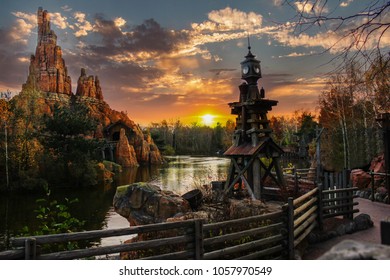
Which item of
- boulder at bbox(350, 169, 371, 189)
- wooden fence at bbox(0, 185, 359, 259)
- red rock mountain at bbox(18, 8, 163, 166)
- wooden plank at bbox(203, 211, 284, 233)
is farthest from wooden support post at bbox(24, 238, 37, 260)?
red rock mountain at bbox(18, 8, 163, 166)

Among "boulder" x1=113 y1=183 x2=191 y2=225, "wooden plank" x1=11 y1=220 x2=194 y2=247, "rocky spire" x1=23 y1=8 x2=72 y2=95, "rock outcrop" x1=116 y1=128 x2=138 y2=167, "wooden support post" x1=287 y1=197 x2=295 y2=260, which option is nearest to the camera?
"wooden plank" x1=11 y1=220 x2=194 y2=247

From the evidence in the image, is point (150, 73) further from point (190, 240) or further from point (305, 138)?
point (305, 138)

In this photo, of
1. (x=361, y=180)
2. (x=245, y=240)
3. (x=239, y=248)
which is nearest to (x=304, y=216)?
(x=245, y=240)

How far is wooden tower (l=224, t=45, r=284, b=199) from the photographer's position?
10.1 meters

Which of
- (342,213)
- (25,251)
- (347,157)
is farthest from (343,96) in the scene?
(25,251)

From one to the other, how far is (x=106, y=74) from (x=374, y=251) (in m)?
7.24

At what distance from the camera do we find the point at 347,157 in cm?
1936

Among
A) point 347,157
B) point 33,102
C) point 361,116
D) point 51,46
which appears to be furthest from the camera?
point 33,102

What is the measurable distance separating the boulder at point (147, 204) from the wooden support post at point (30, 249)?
6.18 metres

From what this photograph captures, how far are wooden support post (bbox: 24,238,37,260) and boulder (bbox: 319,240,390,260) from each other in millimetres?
3438

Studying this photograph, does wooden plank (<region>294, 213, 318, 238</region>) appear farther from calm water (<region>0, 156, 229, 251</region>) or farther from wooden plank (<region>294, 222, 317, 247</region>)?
calm water (<region>0, 156, 229, 251</region>)

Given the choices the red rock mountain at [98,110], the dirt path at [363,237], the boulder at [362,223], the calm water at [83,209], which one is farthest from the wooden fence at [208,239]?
the red rock mountain at [98,110]

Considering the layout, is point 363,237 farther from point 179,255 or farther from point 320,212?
point 179,255

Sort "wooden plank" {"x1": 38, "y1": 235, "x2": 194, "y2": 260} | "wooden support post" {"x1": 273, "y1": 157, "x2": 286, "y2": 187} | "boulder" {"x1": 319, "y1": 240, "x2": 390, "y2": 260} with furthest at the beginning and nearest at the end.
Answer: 1. "wooden support post" {"x1": 273, "y1": 157, "x2": 286, "y2": 187}
2. "wooden plank" {"x1": 38, "y1": 235, "x2": 194, "y2": 260}
3. "boulder" {"x1": 319, "y1": 240, "x2": 390, "y2": 260}
